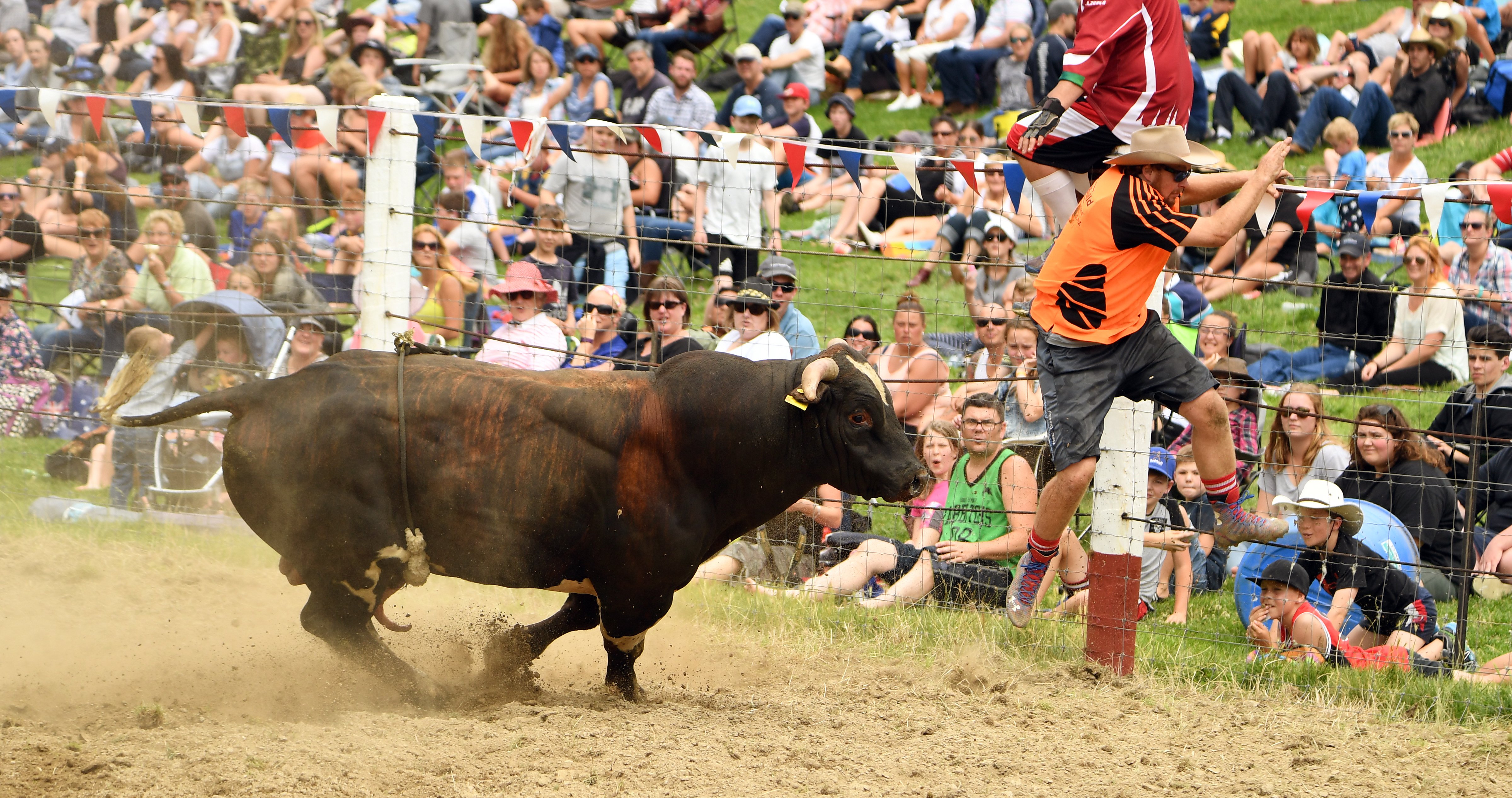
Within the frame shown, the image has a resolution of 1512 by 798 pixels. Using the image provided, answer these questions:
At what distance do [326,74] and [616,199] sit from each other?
8.39 metres

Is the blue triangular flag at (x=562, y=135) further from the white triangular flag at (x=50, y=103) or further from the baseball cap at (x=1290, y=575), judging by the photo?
the baseball cap at (x=1290, y=575)

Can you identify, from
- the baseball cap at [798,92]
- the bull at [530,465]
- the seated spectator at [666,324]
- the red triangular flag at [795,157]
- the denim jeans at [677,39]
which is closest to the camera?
the bull at [530,465]

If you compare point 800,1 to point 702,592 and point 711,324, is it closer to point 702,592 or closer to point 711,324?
point 711,324

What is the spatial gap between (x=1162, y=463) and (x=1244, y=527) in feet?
7.06

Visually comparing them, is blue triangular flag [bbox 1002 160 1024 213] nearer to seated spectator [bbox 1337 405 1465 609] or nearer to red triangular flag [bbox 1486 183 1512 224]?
red triangular flag [bbox 1486 183 1512 224]

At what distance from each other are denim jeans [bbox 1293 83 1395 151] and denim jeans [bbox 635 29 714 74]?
799 cm

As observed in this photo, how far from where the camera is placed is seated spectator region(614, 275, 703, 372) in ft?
27.8

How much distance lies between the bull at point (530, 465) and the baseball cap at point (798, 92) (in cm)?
937

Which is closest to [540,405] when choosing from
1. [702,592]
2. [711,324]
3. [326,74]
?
[702,592]

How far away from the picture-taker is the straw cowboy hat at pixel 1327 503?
22.1 feet

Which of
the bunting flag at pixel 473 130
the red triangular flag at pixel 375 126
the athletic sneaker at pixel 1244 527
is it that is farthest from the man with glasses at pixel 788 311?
the athletic sneaker at pixel 1244 527

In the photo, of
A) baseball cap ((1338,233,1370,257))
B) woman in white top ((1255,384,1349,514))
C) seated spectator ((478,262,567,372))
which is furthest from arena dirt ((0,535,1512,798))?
baseball cap ((1338,233,1370,257))

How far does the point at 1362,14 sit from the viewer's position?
54.9ft

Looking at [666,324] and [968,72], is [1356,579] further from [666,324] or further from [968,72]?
[968,72]
